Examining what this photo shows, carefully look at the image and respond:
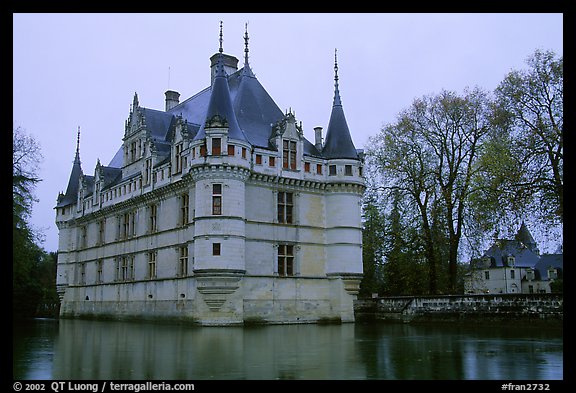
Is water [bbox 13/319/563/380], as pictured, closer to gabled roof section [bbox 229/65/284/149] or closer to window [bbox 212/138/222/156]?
window [bbox 212/138/222/156]

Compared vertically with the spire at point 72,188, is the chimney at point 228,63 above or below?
above

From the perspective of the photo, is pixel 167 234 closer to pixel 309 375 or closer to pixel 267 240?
pixel 267 240

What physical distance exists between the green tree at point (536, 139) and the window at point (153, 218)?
18803mm

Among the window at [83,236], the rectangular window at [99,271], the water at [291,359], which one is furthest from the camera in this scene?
the window at [83,236]

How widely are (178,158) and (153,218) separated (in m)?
4.56

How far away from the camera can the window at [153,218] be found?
3384 centimetres

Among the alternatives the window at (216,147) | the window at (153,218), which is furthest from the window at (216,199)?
the window at (153,218)

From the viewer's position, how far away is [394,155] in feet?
118

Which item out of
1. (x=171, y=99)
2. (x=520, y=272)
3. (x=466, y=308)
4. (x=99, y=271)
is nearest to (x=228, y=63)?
(x=171, y=99)

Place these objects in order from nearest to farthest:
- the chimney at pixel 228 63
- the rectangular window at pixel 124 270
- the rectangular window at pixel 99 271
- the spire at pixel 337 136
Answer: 1. the spire at pixel 337 136
2. the rectangular window at pixel 124 270
3. the chimney at pixel 228 63
4. the rectangular window at pixel 99 271

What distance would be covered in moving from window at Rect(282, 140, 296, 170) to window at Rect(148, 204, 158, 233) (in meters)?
8.20

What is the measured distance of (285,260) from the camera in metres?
30.3

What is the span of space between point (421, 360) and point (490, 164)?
14733 mm

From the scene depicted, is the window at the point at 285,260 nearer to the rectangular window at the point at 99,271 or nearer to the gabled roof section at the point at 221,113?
the gabled roof section at the point at 221,113
